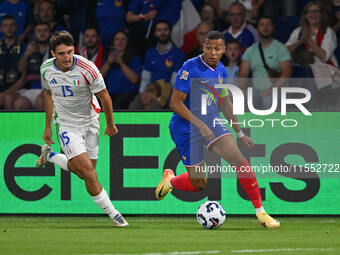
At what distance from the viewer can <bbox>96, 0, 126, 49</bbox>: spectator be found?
44.3ft

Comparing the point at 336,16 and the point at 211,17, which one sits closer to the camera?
the point at 336,16

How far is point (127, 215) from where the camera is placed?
11.2 m

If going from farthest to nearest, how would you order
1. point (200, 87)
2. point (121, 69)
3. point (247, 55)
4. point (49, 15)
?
point (49, 15) → point (121, 69) → point (247, 55) → point (200, 87)

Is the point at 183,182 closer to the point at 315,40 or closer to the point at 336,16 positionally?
the point at 315,40

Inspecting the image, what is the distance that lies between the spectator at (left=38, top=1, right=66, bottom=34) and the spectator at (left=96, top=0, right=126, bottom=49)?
2.38 ft

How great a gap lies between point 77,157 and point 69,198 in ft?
7.24

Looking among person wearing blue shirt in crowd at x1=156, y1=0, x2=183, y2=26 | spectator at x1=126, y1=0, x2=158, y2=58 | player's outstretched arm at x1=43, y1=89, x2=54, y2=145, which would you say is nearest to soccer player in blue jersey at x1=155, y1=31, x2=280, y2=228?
player's outstretched arm at x1=43, y1=89, x2=54, y2=145

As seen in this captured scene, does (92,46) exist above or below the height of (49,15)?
below

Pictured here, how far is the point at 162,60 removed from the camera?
12719mm

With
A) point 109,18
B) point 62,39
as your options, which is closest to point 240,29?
point 109,18

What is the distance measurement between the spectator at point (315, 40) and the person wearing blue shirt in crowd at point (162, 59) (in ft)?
5.98

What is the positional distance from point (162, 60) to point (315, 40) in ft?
7.94

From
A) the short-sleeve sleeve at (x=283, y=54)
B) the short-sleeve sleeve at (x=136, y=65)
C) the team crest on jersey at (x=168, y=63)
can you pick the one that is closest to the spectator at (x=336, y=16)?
the short-sleeve sleeve at (x=283, y=54)

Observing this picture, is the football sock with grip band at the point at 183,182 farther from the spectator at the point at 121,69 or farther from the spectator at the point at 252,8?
the spectator at the point at 252,8
